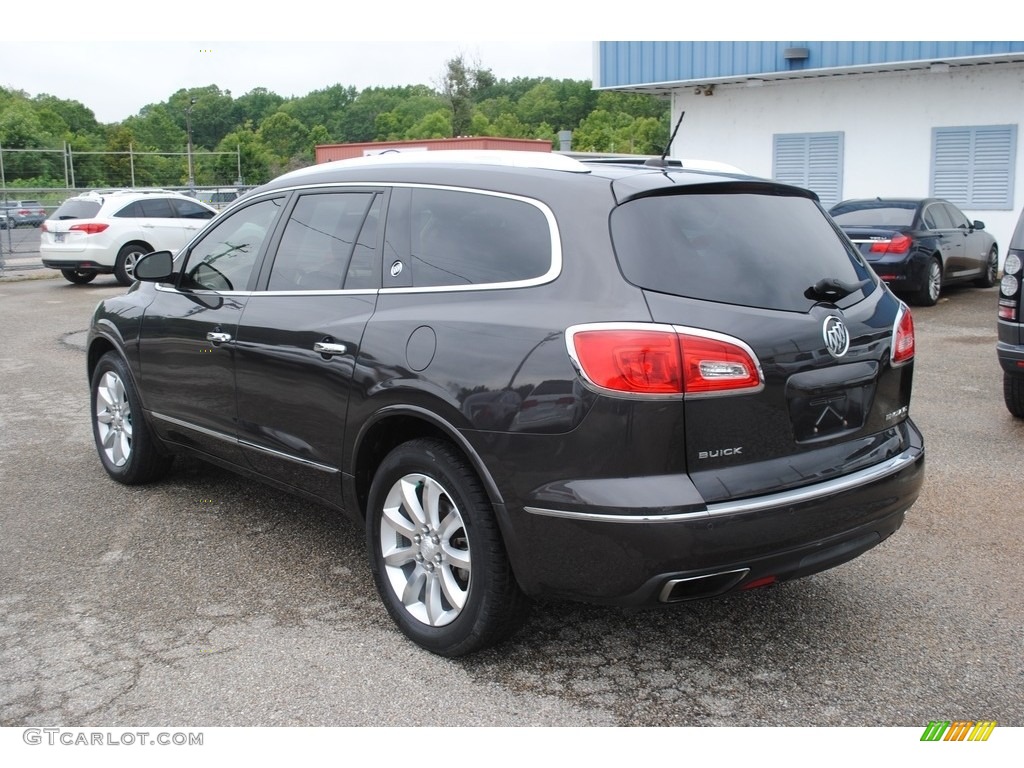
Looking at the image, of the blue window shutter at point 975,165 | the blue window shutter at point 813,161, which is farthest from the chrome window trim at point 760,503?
the blue window shutter at point 813,161

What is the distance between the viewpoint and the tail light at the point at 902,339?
145 inches

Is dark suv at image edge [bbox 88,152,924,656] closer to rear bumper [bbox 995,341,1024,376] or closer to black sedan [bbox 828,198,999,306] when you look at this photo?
rear bumper [bbox 995,341,1024,376]

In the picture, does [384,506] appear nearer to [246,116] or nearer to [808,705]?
[808,705]

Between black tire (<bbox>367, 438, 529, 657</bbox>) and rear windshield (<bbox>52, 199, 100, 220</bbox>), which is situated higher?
rear windshield (<bbox>52, 199, 100, 220</bbox>)

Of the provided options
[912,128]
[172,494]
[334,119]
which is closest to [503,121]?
[334,119]

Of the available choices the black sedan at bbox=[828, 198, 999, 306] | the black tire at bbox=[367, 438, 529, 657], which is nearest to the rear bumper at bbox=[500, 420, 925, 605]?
the black tire at bbox=[367, 438, 529, 657]

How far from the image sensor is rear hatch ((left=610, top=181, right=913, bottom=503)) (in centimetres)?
308

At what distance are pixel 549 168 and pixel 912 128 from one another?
16536 millimetres

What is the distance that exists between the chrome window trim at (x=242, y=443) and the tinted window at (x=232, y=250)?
0.67 meters

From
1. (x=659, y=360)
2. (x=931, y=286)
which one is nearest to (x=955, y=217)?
(x=931, y=286)

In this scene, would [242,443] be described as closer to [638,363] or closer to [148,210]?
[638,363]

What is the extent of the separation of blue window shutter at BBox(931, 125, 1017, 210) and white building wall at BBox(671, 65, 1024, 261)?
11 centimetres

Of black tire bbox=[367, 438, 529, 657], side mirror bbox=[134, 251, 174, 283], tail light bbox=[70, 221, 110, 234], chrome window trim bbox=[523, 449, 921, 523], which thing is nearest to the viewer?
chrome window trim bbox=[523, 449, 921, 523]

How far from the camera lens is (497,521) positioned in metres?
3.34
